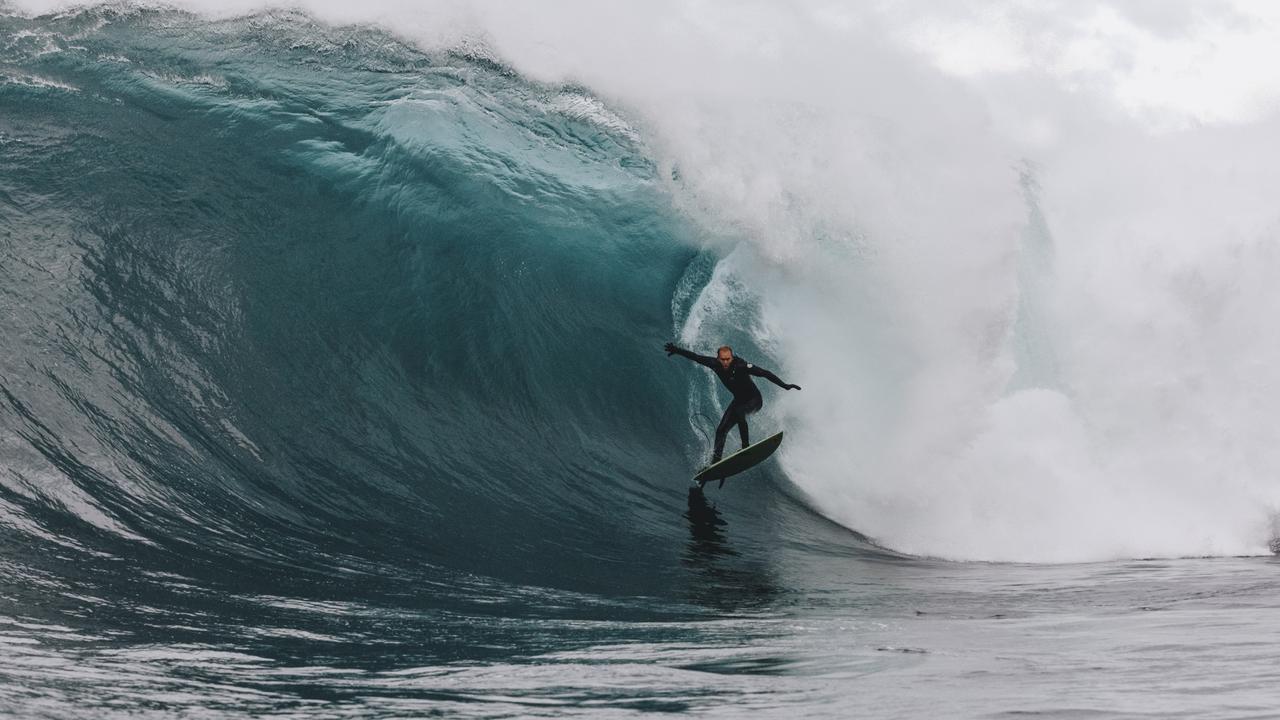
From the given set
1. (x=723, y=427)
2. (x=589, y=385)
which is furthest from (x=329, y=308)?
(x=723, y=427)

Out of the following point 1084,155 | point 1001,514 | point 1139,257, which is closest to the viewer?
point 1001,514

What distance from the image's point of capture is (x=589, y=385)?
10789 mm

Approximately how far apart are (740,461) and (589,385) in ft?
5.88

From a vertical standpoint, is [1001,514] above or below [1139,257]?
below

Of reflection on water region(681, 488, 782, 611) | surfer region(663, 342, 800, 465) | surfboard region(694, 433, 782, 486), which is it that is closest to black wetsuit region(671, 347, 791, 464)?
surfer region(663, 342, 800, 465)

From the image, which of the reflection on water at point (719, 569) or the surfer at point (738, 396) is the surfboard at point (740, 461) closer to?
the surfer at point (738, 396)

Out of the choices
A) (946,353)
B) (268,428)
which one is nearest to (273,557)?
(268,428)

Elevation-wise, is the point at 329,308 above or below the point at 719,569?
above

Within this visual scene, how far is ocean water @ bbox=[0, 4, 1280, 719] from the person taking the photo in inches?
232

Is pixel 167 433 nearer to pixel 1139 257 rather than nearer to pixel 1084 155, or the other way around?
pixel 1139 257

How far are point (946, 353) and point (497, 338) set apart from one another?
4.73 m

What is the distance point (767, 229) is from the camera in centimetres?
1280

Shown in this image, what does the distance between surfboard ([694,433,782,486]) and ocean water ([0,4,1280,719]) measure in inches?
9.8

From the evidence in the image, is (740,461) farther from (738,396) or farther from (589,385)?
(589,385)
